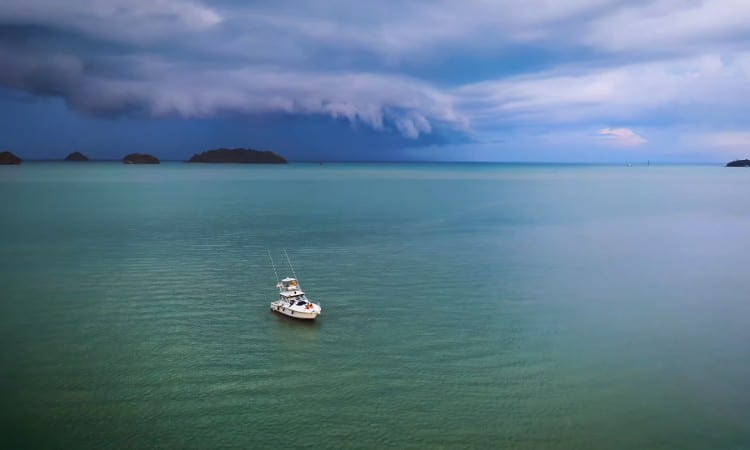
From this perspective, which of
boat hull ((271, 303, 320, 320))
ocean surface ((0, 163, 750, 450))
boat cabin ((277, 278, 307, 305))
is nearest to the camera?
ocean surface ((0, 163, 750, 450))

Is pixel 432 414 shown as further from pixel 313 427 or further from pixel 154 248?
pixel 154 248

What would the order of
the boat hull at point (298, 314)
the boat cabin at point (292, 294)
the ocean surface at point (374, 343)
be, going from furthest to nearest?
the boat cabin at point (292, 294) → the boat hull at point (298, 314) → the ocean surface at point (374, 343)

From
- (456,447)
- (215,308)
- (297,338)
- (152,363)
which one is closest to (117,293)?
(215,308)

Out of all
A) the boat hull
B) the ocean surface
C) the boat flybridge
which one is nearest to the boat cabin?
the boat flybridge

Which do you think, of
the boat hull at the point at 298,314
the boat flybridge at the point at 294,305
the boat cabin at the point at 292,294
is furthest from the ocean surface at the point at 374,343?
the boat cabin at the point at 292,294

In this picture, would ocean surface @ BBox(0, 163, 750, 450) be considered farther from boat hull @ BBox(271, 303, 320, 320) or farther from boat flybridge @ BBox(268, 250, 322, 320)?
boat flybridge @ BBox(268, 250, 322, 320)

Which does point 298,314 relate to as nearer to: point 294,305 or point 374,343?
point 294,305

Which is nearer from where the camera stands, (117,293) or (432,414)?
(432,414)

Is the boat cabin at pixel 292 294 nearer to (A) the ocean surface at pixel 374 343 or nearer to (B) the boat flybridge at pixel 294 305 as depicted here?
(B) the boat flybridge at pixel 294 305

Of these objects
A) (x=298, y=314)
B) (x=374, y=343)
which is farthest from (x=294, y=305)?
(x=374, y=343)
